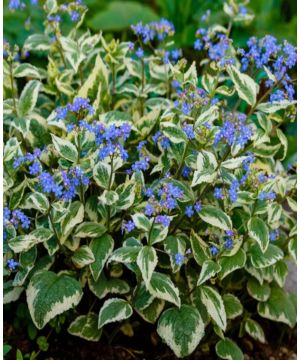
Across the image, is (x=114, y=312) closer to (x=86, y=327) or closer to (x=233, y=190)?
(x=86, y=327)

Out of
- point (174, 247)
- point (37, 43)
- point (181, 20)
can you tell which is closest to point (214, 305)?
point (174, 247)

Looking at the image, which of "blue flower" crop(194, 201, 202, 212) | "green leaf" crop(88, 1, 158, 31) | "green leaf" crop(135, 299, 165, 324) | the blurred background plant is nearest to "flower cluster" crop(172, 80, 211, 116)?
"blue flower" crop(194, 201, 202, 212)

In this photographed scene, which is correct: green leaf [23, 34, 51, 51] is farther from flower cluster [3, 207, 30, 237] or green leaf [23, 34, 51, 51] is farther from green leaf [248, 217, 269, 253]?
green leaf [248, 217, 269, 253]

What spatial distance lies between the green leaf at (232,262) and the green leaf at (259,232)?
90 millimetres

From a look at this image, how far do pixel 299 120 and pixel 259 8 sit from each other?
2.41 m

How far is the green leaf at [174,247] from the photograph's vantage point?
2.47 meters

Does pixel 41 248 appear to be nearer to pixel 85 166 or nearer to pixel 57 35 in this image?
pixel 85 166

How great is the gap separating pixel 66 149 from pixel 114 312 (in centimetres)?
66

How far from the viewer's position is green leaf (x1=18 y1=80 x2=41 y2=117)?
2814mm

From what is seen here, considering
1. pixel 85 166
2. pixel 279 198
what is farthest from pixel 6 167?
pixel 279 198

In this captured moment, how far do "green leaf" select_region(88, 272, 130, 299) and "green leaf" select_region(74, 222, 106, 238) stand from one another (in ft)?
0.71

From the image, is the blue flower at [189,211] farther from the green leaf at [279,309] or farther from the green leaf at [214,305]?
the green leaf at [279,309]

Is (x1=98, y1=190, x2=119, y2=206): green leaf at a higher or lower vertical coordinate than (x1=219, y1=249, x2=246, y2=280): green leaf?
higher

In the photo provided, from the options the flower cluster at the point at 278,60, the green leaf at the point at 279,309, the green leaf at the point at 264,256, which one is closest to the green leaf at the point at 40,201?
the green leaf at the point at 264,256
